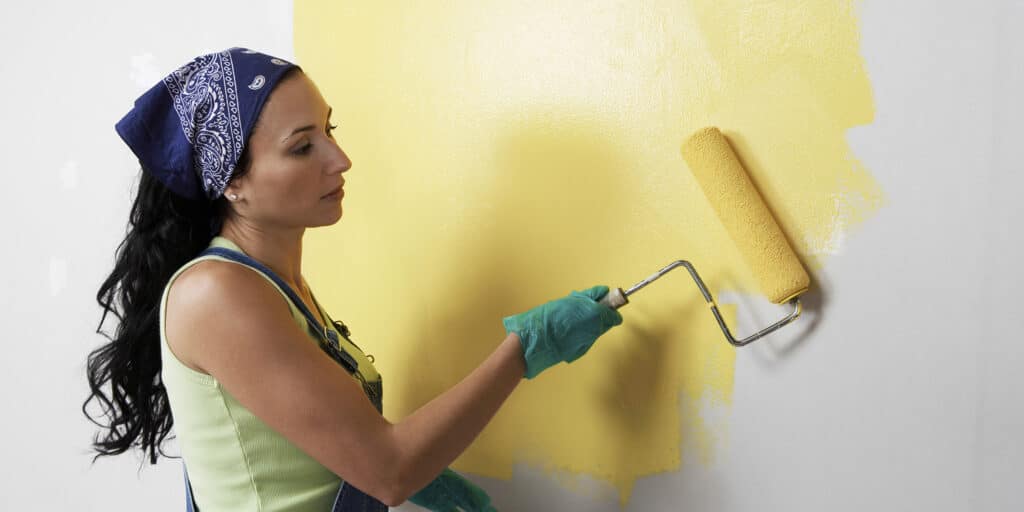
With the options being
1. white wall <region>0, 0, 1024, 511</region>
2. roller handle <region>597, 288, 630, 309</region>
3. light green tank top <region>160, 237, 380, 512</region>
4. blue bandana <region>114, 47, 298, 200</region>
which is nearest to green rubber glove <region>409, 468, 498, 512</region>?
white wall <region>0, 0, 1024, 511</region>

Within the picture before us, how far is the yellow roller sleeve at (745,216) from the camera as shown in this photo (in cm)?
100

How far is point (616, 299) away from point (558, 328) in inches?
3.5

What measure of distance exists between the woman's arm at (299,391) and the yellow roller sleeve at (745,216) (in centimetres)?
39

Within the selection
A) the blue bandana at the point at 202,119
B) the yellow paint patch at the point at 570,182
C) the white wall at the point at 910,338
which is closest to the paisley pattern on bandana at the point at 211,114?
the blue bandana at the point at 202,119

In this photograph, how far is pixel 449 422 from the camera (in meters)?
1.00

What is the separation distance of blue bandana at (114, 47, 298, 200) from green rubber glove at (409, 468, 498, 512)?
21.1 inches

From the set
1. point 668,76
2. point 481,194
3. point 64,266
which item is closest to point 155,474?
point 64,266

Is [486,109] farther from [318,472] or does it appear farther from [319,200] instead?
[318,472]

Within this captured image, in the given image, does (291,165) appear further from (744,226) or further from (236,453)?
(744,226)

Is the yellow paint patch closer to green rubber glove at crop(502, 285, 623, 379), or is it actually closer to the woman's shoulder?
green rubber glove at crop(502, 285, 623, 379)

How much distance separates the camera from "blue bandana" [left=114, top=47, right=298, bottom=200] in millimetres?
1040

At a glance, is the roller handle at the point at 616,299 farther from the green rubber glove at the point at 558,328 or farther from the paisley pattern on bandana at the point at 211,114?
the paisley pattern on bandana at the point at 211,114

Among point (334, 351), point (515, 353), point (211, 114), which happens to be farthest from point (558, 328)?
point (211, 114)

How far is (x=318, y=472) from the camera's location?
42.2 inches
